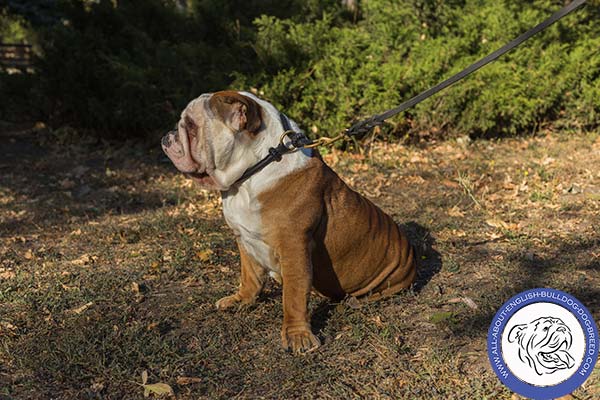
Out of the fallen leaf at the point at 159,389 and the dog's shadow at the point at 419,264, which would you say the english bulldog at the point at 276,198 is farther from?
the fallen leaf at the point at 159,389

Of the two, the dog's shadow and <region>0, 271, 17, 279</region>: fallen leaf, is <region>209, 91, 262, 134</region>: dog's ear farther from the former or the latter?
<region>0, 271, 17, 279</region>: fallen leaf

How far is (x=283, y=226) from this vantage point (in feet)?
11.0

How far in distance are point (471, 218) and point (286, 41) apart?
391 centimetres

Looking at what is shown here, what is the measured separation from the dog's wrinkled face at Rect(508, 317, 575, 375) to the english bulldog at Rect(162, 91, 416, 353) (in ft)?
4.27

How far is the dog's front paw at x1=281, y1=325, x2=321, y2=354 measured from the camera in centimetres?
345

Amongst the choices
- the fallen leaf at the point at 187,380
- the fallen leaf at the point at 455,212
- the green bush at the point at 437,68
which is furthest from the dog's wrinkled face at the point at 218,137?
the green bush at the point at 437,68

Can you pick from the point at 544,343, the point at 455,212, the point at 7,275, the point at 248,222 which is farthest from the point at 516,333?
the point at 7,275

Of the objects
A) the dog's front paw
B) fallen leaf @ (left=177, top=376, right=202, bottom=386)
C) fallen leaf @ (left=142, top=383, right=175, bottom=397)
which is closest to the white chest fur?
the dog's front paw

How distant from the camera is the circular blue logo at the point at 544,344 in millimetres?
2299

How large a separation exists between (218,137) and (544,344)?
72.1 inches

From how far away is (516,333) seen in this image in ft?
7.94

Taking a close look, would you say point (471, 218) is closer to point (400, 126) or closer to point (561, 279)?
point (561, 279)

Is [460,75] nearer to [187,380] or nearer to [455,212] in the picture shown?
[187,380]

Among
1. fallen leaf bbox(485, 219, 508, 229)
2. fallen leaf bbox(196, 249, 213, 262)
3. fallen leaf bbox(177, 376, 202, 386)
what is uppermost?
fallen leaf bbox(196, 249, 213, 262)
